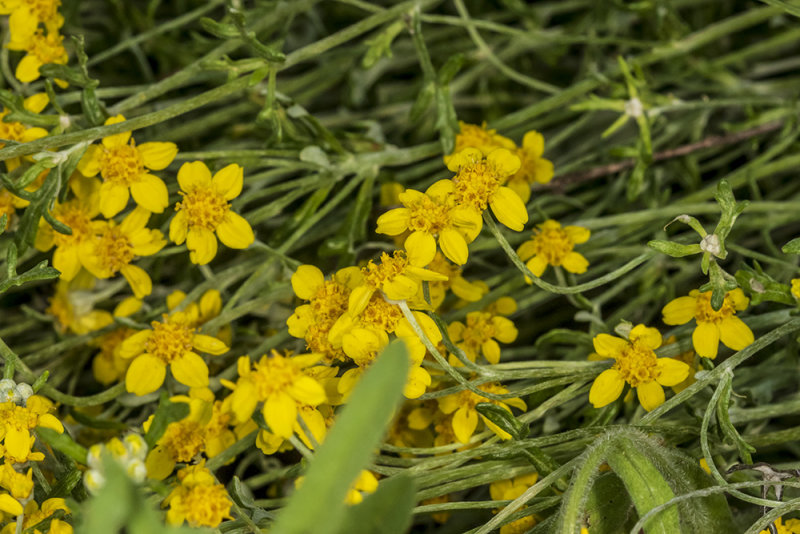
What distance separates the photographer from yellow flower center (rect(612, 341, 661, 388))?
34.5 inches

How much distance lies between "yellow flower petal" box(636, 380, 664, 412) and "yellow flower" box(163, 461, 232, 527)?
46cm

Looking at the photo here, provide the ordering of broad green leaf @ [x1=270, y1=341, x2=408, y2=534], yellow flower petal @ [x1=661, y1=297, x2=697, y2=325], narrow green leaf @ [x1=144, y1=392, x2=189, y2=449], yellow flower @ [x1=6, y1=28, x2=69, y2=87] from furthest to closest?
yellow flower @ [x1=6, y1=28, x2=69, y2=87], yellow flower petal @ [x1=661, y1=297, x2=697, y2=325], narrow green leaf @ [x1=144, y1=392, x2=189, y2=449], broad green leaf @ [x1=270, y1=341, x2=408, y2=534]

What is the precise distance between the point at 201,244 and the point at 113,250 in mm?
127

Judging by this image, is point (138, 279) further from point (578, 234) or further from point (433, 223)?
point (578, 234)

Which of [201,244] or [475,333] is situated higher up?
[201,244]

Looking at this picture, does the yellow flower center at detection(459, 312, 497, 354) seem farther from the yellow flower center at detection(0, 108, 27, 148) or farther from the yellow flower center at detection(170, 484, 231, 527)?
the yellow flower center at detection(0, 108, 27, 148)

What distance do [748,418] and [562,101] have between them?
0.51 m

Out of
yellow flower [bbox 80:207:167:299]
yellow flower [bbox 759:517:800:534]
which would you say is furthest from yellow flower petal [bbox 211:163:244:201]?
yellow flower [bbox 759:517:800:534]

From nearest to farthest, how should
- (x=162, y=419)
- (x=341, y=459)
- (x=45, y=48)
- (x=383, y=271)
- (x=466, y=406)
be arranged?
(x=341, y=459) → (x=162, y=419) → (x=383, y=271) → (x=466, y=406) → (x=45, y=48)

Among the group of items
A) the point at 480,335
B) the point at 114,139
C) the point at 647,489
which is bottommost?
the point at 647,489

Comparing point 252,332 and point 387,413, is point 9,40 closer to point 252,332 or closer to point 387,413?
point 252,332

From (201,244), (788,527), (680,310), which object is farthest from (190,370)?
(788,527)

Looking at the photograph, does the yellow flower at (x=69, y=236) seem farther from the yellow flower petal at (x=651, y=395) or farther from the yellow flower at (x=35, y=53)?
the yellow flower petal at (x=651, y=395)

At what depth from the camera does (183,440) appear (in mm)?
889
